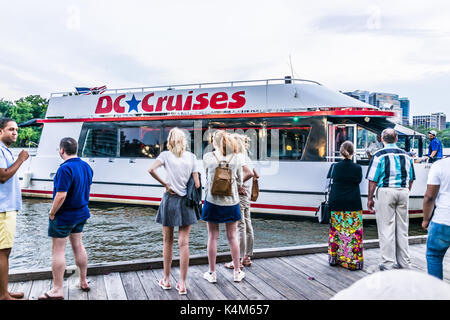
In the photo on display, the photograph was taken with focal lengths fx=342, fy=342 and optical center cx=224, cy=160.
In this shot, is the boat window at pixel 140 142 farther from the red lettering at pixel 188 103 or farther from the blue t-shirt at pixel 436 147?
the blue t-shirt at pixel 436 147

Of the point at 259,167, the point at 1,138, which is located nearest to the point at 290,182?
the point at 259,167

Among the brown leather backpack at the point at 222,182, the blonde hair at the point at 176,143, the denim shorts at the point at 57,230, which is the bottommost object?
the denim shorts at the point at 57,230

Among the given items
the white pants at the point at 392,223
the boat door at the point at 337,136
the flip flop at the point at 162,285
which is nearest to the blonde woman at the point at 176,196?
the flip flop at the point at 162,285

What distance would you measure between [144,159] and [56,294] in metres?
6.96

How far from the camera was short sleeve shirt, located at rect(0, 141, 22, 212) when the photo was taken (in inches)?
114

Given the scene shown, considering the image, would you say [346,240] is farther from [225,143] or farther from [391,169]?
[225,143]

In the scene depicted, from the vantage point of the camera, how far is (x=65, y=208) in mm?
3086

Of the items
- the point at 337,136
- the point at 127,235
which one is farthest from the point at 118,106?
the point at 337,136

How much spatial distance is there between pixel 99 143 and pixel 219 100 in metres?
4.09

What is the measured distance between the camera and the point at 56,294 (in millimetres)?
3059

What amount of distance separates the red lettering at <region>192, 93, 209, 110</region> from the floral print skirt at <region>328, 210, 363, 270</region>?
235 inches

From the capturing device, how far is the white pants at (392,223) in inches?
159

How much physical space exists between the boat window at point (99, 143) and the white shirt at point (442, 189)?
29.8 ft
